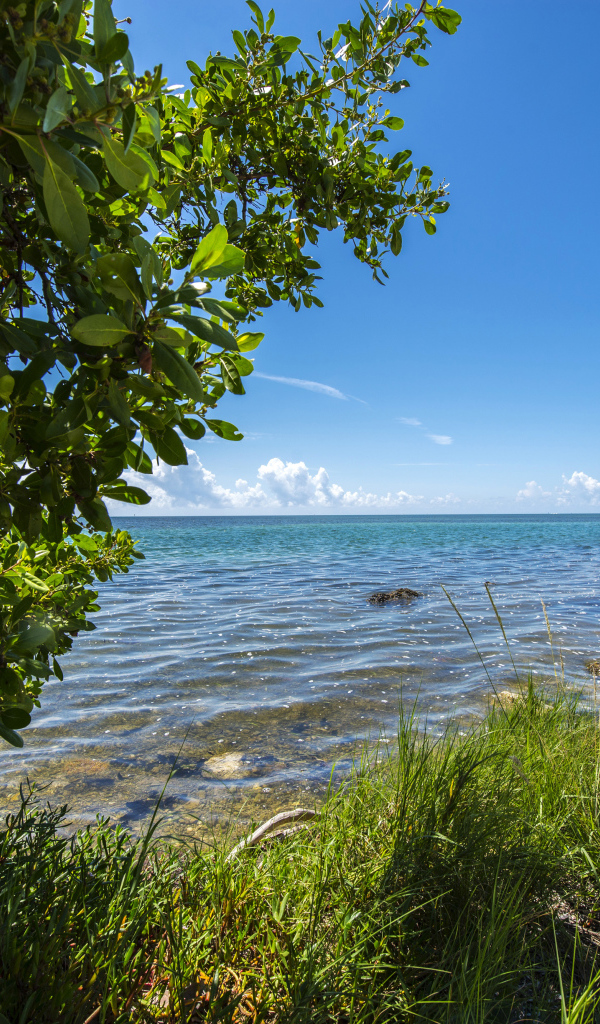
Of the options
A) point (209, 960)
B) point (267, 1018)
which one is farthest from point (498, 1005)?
point (209, 960)

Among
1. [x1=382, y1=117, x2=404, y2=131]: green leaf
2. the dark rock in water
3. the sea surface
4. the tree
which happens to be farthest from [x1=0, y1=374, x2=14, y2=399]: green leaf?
the dark rock in water

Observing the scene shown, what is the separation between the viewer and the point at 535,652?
8.02m

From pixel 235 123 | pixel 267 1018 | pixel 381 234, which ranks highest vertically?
pixel 235 123

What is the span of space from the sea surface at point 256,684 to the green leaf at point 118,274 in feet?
7.39

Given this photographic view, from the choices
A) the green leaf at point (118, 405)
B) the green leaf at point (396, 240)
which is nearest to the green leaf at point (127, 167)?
the green leaf at point (118, 405)

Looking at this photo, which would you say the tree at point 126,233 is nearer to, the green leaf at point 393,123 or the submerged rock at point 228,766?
the green leaf at point 393,123

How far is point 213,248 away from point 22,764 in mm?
4912

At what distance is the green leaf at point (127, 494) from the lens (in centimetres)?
140

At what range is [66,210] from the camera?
894 millimetres

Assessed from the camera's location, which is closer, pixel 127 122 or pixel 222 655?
pixel 127 122

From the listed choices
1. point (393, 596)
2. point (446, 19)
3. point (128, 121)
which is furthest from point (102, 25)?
point (393, 596)

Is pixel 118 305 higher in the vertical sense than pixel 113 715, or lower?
higher

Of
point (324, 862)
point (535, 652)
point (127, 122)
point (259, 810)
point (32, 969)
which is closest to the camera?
point (127, 122)

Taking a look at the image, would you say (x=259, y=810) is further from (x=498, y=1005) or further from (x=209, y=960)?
(x=498, y=1005)
